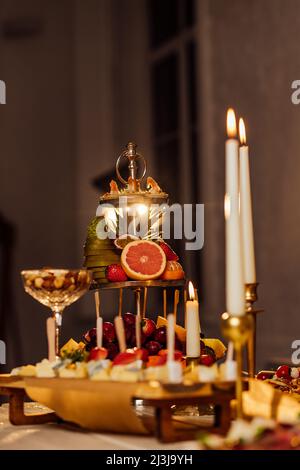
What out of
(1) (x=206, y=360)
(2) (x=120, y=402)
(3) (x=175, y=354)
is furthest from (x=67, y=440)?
(1) (x=206, y=360)

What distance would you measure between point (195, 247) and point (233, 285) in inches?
134

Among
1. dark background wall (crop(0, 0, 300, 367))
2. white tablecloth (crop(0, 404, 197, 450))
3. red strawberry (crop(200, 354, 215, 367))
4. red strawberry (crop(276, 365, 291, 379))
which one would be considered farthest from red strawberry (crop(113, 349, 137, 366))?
dark background wall (crop(0, 0, 300, 367))

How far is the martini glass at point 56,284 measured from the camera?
139 cm

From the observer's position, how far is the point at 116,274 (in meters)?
1.56

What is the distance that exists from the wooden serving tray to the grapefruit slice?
322 millimetres

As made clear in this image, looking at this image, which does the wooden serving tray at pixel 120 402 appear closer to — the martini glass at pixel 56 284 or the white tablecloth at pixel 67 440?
the white tablecloth at pixel 67 440

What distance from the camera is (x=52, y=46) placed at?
16.9 ft

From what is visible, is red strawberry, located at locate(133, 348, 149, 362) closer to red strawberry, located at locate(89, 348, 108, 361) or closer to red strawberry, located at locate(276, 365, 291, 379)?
red strawberry, located at locate(89, 348, 108, 361)

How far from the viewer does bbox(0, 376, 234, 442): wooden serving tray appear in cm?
110

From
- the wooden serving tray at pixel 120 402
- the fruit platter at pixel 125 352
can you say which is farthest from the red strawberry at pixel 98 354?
the wooden serving tray at pixel 120 402

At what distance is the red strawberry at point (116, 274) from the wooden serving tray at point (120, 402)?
32 cm

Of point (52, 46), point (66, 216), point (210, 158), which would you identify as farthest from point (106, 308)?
point (52, 46)
